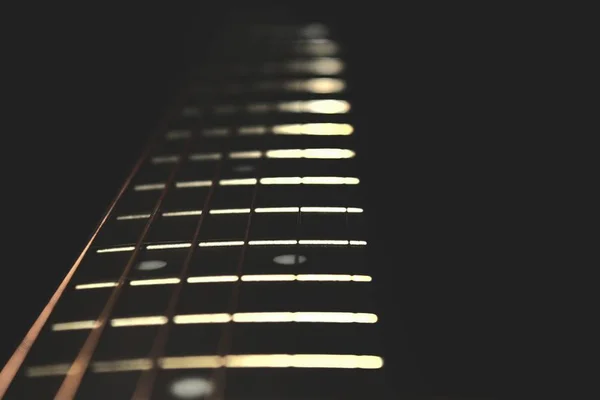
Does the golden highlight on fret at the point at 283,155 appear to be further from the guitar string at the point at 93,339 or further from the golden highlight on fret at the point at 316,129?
the guitar string at the point at 93,339

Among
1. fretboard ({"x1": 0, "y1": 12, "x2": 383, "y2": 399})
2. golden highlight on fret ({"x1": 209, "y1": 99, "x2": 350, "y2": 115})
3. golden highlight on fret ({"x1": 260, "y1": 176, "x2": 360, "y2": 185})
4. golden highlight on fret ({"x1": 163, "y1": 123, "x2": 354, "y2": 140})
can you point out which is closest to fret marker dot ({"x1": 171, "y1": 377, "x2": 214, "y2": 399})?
fretboard ({"x1": 0, "y1": 12, "x2": 383, "y2": 399})

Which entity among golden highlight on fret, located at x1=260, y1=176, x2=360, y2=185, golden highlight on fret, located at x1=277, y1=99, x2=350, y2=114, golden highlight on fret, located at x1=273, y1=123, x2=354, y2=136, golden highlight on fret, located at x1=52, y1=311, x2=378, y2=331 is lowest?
golden highlight on fret, located at x1=52, y1=311, x2=378, y2=331

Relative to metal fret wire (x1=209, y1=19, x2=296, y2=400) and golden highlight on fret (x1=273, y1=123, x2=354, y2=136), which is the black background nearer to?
golden highlight on fret (x1=273, y1=123, x2=354, y2=136)

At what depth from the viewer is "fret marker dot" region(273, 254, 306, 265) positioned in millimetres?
1345

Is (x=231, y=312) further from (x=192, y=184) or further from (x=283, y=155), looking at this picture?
Answer: (x=283, y=155)

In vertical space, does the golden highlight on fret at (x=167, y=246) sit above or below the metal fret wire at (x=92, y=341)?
above

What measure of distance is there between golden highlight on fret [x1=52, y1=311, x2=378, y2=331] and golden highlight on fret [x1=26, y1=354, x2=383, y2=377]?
0.09 m

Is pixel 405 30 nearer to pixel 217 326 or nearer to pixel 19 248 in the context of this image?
pixel 19 248

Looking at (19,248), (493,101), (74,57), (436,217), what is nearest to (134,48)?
(74,57)

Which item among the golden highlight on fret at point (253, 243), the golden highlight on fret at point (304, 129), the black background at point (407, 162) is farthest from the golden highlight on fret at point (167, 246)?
the golden highlight on fret at point (304, 129)

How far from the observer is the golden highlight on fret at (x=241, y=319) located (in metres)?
1.16

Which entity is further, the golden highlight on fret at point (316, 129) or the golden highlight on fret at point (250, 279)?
the golden highlight on fret at point (316, 129)

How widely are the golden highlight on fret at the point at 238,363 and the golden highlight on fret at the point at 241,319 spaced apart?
0.31ft

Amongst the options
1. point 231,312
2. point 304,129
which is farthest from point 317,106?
point 231,312
